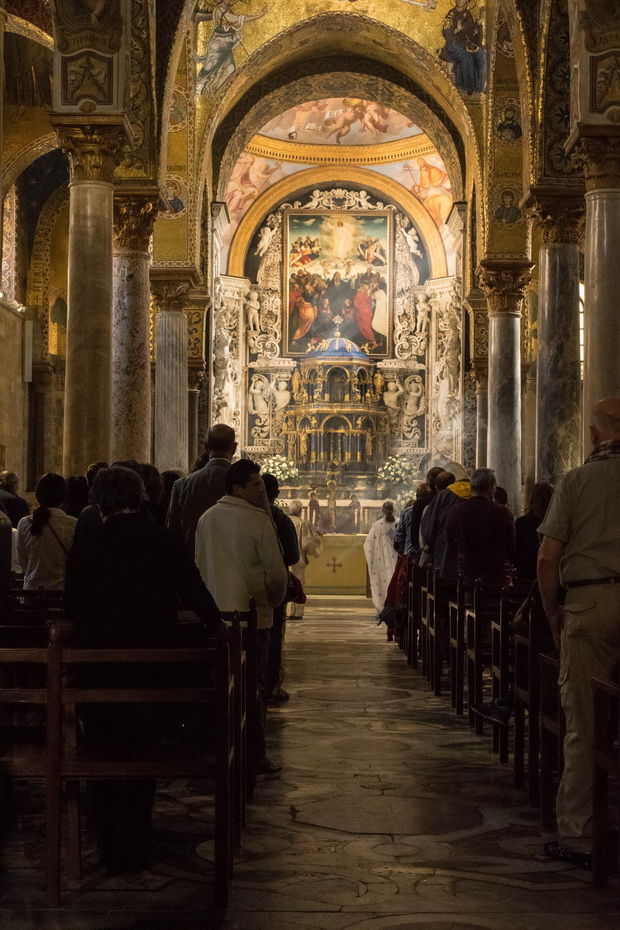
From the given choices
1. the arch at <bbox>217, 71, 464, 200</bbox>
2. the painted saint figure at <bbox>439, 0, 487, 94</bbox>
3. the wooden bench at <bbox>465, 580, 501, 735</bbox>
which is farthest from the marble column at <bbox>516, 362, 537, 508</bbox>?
the wooden bench at <bbox>465, 580, 501, 735</bbox>

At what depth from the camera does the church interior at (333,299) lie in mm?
4816

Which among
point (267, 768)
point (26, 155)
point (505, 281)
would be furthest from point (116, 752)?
point (26, 155)

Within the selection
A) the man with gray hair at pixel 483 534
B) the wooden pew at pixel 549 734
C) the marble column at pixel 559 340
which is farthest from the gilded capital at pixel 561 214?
the wooden pew at pixel 549 734

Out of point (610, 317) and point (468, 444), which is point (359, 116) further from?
point (610, 317)

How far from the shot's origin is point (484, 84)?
2034cm

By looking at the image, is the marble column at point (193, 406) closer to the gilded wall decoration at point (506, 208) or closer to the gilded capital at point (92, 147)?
the gilded wall decoration at point (506, 208)

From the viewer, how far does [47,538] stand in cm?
708

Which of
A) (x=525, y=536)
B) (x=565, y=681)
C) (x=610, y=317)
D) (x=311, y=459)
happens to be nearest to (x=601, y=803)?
(x=565, y=681)

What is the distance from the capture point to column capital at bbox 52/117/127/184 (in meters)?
11.3

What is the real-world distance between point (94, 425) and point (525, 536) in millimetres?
4804

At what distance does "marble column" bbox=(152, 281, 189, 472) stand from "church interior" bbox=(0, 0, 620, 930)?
0.17 ft

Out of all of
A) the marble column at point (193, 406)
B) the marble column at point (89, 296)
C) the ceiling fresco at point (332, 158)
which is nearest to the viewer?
the marble column at point (89, 296)

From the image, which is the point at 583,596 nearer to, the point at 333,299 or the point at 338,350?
the point at 338,350

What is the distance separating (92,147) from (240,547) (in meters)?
6.85
